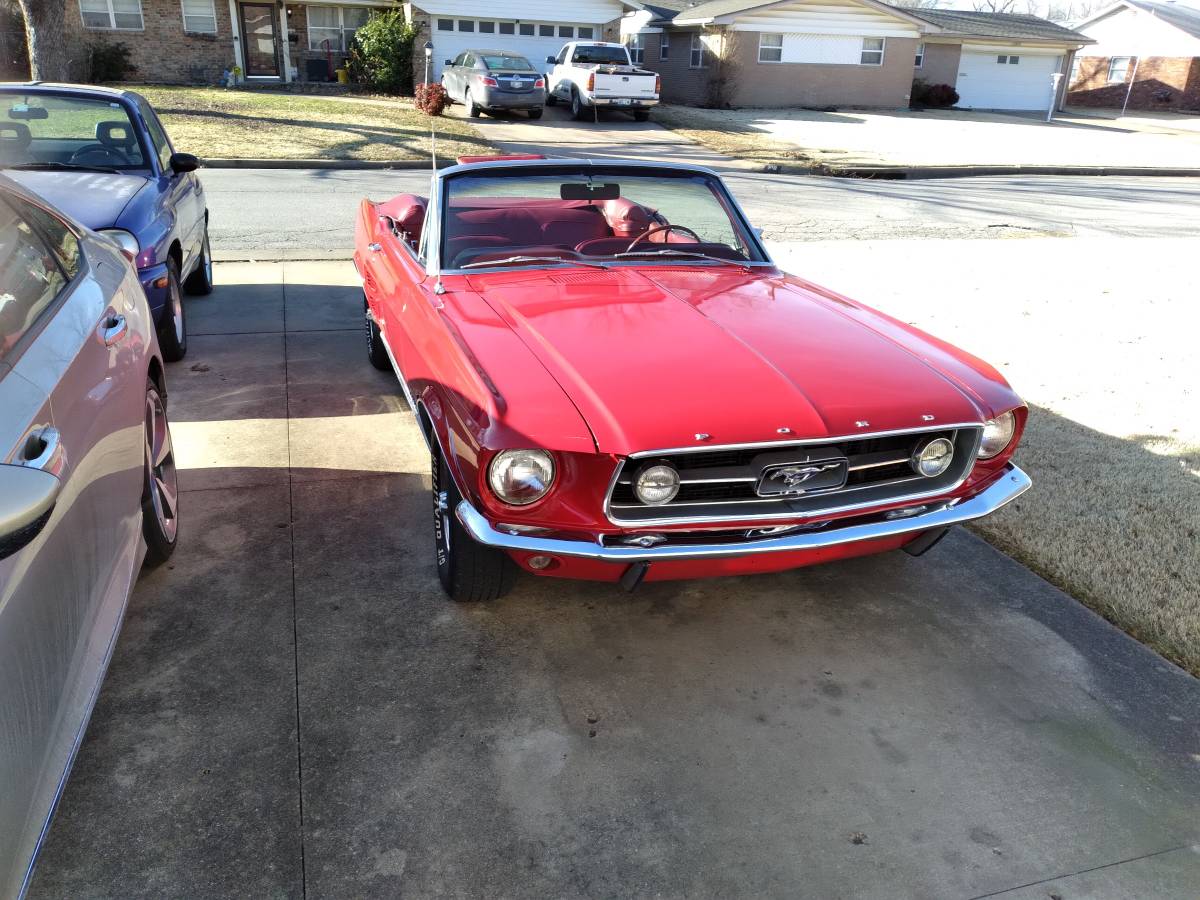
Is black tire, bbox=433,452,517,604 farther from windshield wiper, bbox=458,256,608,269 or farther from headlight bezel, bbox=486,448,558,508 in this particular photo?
windshield wiper, bbox=458,256,608,269

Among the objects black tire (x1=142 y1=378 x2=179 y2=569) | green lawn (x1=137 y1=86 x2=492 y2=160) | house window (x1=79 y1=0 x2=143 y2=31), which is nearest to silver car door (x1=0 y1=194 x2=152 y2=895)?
black tire (x1=142 y1=378 x2=179 y2=569)

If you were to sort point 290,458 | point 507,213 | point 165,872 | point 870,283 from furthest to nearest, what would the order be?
1. point 870,283
2. point 507,213
3. point 290,458
4. point 165,872

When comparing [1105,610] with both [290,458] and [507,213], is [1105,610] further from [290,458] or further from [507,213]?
[290,458]

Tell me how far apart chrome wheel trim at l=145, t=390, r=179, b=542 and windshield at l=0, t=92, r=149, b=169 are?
3.41 m

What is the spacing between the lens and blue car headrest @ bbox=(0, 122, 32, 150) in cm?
613

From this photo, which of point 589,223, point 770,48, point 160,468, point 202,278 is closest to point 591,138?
point 770,48

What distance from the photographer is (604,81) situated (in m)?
22.9

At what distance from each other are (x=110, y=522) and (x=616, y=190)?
2929mm

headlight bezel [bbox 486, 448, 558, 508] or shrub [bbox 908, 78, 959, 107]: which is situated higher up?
shrub [bbox 908, 78, 959, 107]

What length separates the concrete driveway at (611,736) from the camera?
2359 mm

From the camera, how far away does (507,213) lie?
4957mm

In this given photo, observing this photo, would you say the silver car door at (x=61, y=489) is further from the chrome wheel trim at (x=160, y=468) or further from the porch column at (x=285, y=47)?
the porch column at (x=285, y=47)

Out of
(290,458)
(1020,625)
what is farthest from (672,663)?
(290,458)

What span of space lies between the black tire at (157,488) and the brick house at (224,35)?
2645 cm
